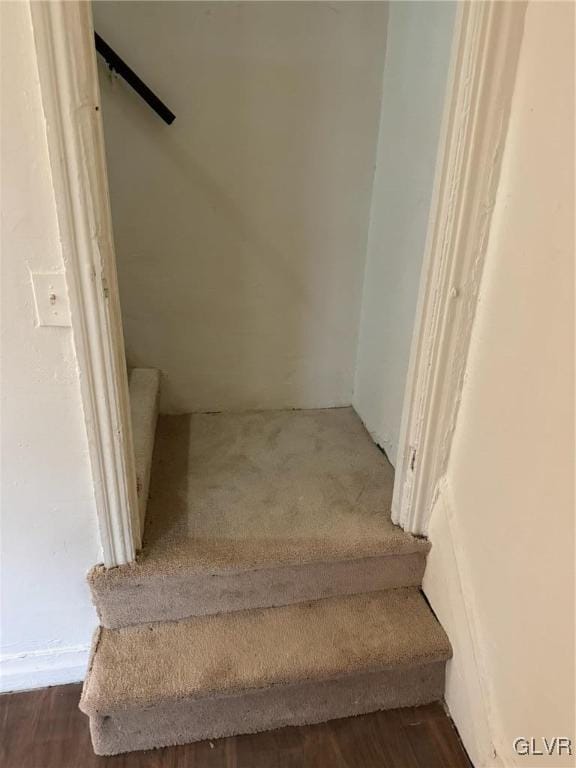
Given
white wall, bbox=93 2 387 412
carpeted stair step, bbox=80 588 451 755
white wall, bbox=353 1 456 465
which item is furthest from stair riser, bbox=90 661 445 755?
white wall, bbox=93 2 387 412

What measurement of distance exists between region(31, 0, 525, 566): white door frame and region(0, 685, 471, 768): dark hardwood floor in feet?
1.54

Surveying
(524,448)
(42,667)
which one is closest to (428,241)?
(524,448)

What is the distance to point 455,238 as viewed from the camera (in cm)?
121

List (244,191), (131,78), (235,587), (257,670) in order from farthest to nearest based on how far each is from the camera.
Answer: (244,191)
(131,78)
(235,587)
(257,670)

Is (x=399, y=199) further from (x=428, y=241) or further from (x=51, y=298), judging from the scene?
(x=51, y=298)

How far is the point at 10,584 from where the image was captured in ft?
4.50

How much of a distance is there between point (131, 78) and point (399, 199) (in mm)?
916

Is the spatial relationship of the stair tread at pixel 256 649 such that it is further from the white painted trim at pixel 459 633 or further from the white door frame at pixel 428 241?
the white door frame at pixel 428 241

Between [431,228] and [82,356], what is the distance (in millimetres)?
835

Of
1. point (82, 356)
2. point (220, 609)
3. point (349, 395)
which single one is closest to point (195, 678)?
point (220, 609)

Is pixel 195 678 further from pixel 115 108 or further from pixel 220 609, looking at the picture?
pixel 115 108

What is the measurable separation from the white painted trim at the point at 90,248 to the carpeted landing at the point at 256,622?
0.19 metres

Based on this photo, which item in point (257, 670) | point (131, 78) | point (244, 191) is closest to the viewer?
point (257, 670)

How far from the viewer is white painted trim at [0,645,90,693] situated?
1466 millimetres
